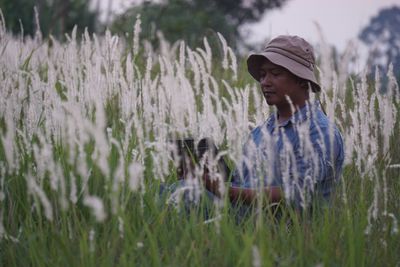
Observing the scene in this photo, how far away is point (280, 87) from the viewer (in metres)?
3.01

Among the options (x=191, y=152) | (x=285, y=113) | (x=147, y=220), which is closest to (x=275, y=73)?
(x=285, y=113)

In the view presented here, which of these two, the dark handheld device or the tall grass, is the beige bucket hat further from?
the dark handheld device

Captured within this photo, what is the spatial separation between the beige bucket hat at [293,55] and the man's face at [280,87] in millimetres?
61

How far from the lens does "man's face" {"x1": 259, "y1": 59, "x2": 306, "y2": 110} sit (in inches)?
119

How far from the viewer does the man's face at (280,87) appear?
3012 millimetres

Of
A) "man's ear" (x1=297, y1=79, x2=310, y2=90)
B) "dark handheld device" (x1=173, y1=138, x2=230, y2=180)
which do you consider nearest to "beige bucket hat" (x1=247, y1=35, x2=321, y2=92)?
"man's ear" (x1=297, y1=79, x2=310, y2=90)

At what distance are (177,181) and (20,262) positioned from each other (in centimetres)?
85

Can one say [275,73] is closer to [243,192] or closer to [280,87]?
[280,87]

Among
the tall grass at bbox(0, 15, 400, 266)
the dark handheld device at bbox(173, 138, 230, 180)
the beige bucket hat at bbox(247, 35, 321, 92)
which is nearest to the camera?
the tall grass at bbox(0, 15, 400, 266)

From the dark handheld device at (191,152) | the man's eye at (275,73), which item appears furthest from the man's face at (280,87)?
the dark handheld device at (191,152)

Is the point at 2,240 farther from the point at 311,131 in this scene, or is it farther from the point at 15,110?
the point at 311,131

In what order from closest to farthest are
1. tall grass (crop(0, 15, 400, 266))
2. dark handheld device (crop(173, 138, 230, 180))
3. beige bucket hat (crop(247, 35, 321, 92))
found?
tall grass (crop(0, 15, 400, 266))
dark handheld device (crop(173, 138, 230, 180))
beige bucket hat (crop(247, 35, 321, 92))

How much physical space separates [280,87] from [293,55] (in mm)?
179

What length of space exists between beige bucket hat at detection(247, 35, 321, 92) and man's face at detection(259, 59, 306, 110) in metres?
0.06
